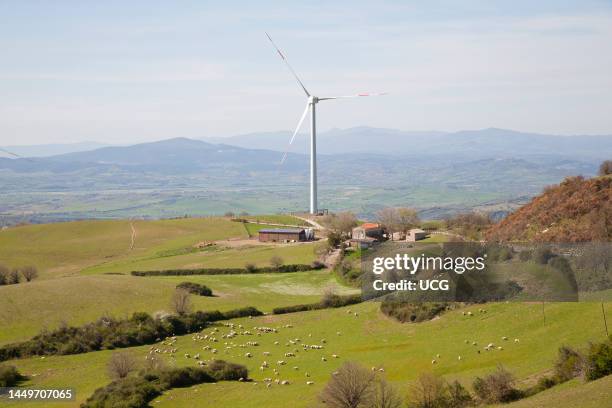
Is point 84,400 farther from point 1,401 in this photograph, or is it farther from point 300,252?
point 300,252

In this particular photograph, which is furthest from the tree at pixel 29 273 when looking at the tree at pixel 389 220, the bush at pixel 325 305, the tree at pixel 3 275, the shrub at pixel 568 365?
the shrub at pixel 568 365

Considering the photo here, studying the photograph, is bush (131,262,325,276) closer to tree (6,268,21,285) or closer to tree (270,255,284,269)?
tree (270,255,284,269)

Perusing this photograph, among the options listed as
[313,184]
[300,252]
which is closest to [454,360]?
[300,252]

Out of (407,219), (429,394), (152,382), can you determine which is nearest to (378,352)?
(429,394)

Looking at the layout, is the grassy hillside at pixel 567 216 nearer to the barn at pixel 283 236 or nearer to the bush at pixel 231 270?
the bush at pixel 231 270

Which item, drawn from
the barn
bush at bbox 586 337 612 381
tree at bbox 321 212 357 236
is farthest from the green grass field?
the barn

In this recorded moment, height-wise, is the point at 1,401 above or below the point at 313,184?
below
